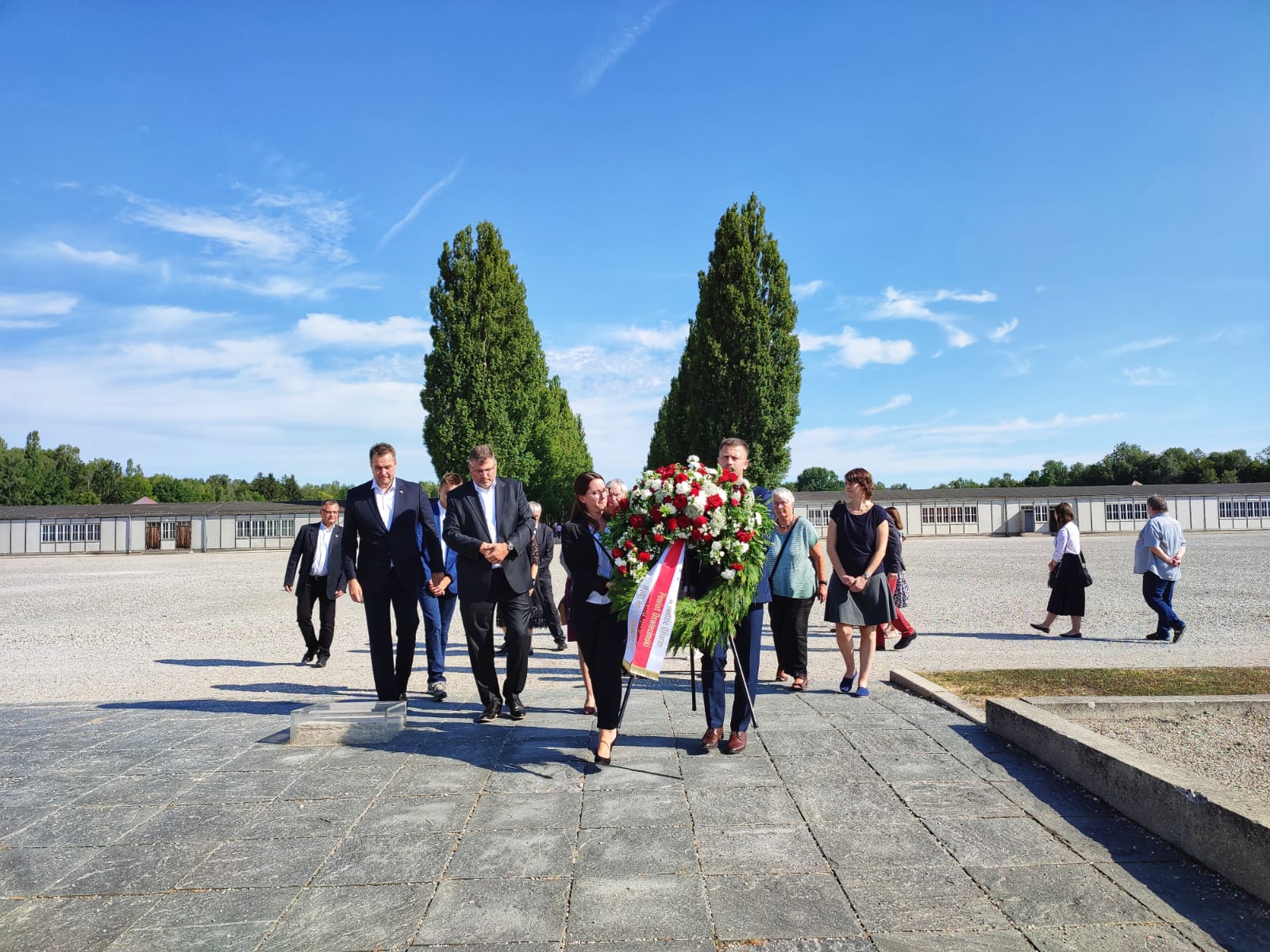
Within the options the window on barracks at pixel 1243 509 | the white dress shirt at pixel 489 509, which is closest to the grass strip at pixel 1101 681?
the white dress shirt at pixel 489 509

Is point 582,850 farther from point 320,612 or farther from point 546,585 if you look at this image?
point 320,612

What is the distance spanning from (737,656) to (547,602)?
510 centimetres

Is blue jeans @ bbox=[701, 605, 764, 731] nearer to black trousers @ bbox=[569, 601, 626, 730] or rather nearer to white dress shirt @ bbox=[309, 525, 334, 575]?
black trousers @ bbox=[569, 601, 626, 730]

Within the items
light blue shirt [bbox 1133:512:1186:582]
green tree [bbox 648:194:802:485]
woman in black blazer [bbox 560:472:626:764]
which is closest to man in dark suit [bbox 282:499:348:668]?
woman in black blazer [bbox 560:472:626:764]

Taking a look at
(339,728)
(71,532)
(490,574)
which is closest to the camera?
(339,728)

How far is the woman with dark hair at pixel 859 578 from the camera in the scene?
6992 mm

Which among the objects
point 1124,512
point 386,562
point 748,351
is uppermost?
point 748,351

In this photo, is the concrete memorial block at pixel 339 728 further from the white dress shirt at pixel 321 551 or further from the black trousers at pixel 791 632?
the white dress shirt at pixel 321 551

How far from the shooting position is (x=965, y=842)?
12.3 ft

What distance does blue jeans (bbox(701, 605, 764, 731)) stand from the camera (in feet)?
17.2

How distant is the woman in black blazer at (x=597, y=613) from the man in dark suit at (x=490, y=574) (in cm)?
80

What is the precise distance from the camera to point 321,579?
32.3 feet

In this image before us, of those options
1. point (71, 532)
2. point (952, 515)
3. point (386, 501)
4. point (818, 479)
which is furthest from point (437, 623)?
point (818, 479)

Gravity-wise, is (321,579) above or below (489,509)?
below
